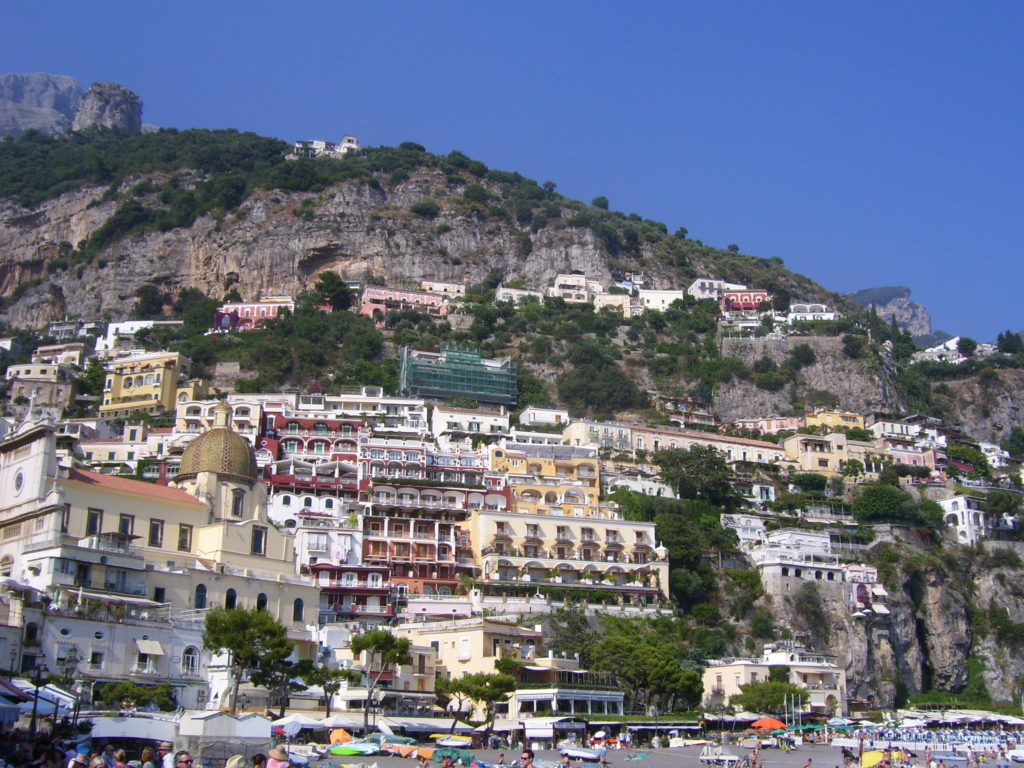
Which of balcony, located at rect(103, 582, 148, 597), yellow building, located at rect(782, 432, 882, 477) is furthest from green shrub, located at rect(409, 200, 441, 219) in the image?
balcony, located at rect(103, 582, 148, 597)

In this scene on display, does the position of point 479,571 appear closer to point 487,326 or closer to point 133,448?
point 133,448

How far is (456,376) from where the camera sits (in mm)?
110375

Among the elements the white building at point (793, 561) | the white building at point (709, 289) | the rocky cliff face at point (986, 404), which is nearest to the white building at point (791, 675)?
the white building at point (793, 561)

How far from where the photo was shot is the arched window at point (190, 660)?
156 feet

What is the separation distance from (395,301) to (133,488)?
75.9m

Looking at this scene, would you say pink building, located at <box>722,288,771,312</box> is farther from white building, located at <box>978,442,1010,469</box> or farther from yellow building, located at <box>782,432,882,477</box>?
yellow building, located at <box>782,432,882,477</box>

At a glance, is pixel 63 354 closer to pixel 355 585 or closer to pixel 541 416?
pixel 541 416

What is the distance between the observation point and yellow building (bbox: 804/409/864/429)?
118 meters

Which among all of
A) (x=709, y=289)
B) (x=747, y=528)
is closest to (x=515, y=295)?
(x=709, y=289)

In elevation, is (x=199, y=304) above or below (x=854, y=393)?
above

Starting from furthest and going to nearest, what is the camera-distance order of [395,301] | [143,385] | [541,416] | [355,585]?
[395,301] < [541,416] < [143,385] < [355,585]

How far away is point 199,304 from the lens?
131625 mm

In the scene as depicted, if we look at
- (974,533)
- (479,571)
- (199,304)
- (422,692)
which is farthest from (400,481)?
(199,304)

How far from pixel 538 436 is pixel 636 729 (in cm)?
4440
